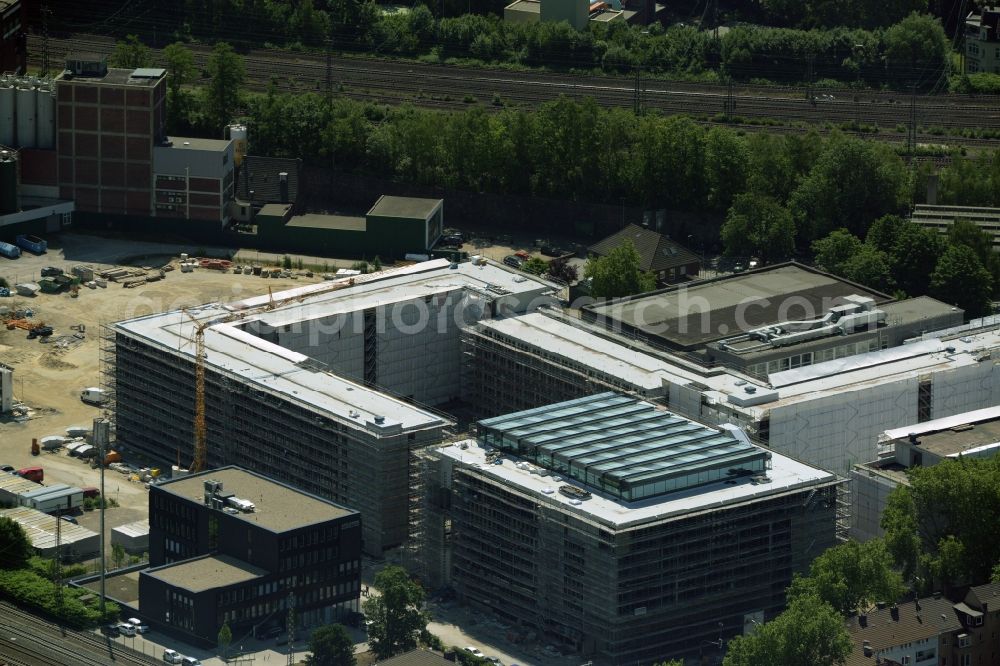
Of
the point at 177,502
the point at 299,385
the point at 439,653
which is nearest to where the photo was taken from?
the point at 439,653

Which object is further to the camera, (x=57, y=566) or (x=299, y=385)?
(x=299, y=385)

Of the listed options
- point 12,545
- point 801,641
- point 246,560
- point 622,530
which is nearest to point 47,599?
point 12,545

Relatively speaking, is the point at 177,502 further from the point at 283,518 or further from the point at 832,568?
the point at 832,568

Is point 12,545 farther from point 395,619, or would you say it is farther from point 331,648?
point 395,619

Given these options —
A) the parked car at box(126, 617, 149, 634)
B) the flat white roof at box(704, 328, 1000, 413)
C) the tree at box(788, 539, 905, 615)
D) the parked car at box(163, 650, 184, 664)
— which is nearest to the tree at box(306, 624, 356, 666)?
the parked car at box(163, 650, 184, 664)

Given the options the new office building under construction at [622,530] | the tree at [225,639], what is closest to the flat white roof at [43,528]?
the tree at [225,639]

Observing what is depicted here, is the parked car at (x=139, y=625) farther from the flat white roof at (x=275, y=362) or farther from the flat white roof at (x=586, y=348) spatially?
the flat white roof at (x=586, y=348)

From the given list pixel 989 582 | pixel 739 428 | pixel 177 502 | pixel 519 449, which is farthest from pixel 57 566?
pixel 989 582
